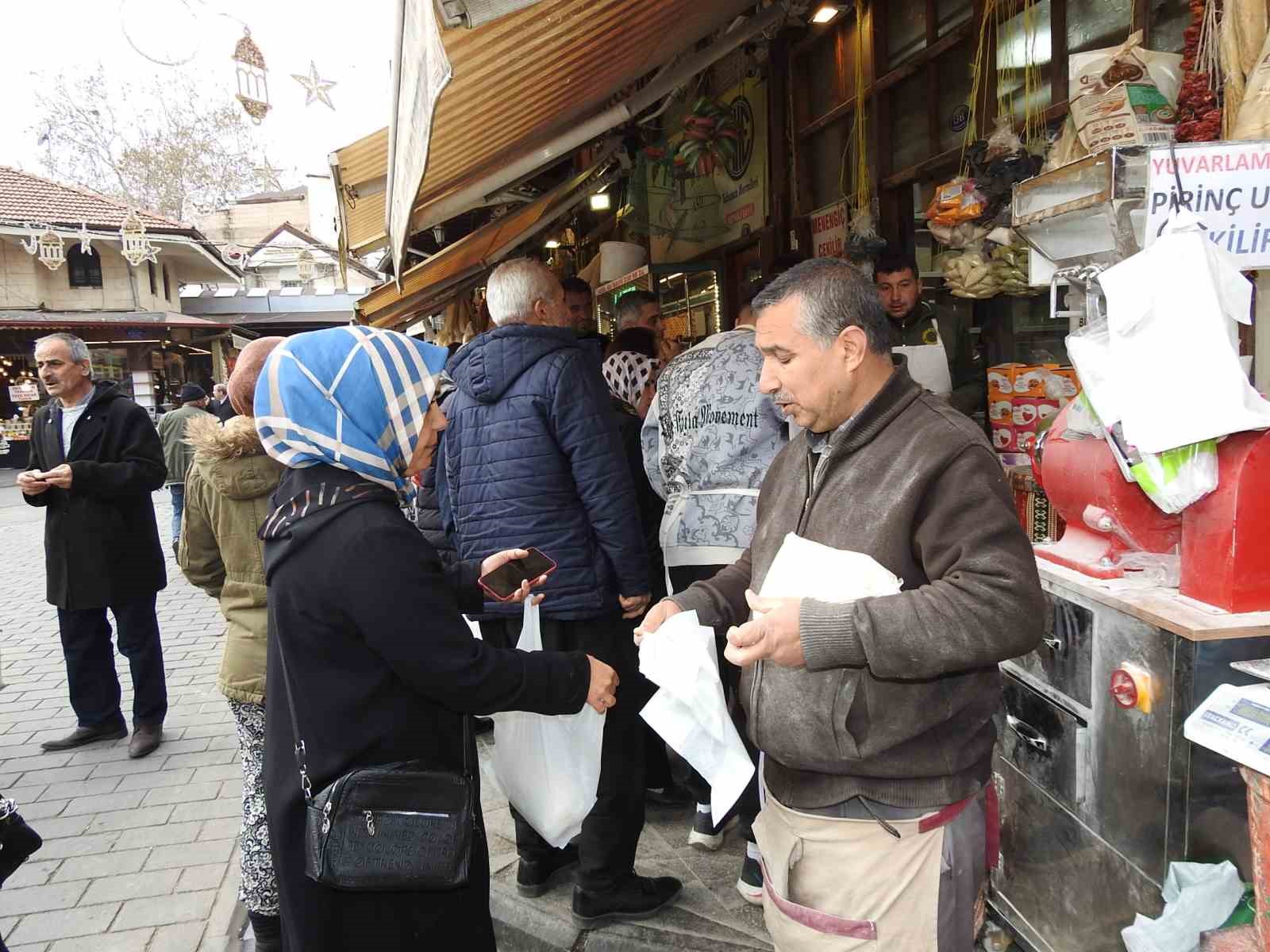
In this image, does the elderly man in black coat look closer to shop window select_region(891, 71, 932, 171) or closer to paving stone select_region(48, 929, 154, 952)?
paving stone select_region(48, 929, 154, 952)

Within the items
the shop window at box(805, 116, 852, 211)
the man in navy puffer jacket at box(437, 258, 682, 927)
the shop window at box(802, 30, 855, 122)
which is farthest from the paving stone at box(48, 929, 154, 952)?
the shop window at box(802, 30, 855, 122)

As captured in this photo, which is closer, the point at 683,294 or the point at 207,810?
the point at 207,810

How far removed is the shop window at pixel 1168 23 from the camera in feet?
9.00

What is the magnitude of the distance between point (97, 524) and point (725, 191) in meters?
4.65

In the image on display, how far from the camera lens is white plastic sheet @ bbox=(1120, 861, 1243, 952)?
1.65 meters

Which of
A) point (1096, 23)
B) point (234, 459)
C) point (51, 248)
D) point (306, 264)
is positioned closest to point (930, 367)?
point (1096, 23)

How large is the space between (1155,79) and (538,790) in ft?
8.46

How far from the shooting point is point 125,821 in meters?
3.84

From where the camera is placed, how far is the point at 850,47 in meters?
4.82

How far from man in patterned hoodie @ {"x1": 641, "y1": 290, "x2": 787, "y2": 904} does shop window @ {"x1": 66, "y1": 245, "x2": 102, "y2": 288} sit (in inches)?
1139

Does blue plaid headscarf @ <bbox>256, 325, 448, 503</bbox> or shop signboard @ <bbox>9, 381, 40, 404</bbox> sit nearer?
blue plaid headscarf @ <bbox>256, 325, 448, 503</bbox>

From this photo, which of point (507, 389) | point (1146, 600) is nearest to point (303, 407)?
point (507, 389)

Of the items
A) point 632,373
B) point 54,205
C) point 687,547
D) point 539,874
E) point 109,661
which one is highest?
point 54,205

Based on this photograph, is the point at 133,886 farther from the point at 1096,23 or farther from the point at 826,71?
the point at 826,71
